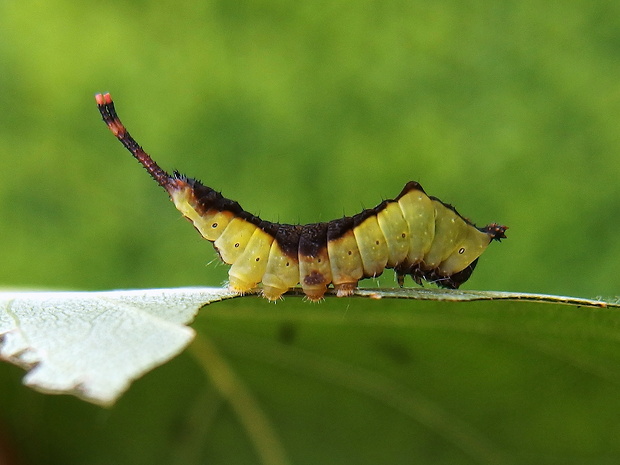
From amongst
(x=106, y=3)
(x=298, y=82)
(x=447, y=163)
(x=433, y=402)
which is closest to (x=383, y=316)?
(x=433, y=402)

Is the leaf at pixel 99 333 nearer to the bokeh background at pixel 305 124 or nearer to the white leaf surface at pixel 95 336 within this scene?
the white leaf surface at pixel 95 336

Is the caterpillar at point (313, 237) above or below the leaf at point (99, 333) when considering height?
above

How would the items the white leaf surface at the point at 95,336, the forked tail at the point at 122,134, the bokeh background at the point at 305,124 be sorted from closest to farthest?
the white leaf surface at the point at 95,336 < the forked tail at the point at 122,134 < the bokeh background at the point at 305,124

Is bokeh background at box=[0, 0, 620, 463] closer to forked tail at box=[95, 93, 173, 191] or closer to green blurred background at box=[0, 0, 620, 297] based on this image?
green blurred background at box=[0, 0, 620, 297]

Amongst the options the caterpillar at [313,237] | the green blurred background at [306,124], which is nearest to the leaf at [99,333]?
the caterpillar at [313,237]

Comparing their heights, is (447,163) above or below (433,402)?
above

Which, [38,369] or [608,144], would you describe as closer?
[38,369]

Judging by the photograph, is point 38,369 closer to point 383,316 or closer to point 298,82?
point 383,316
